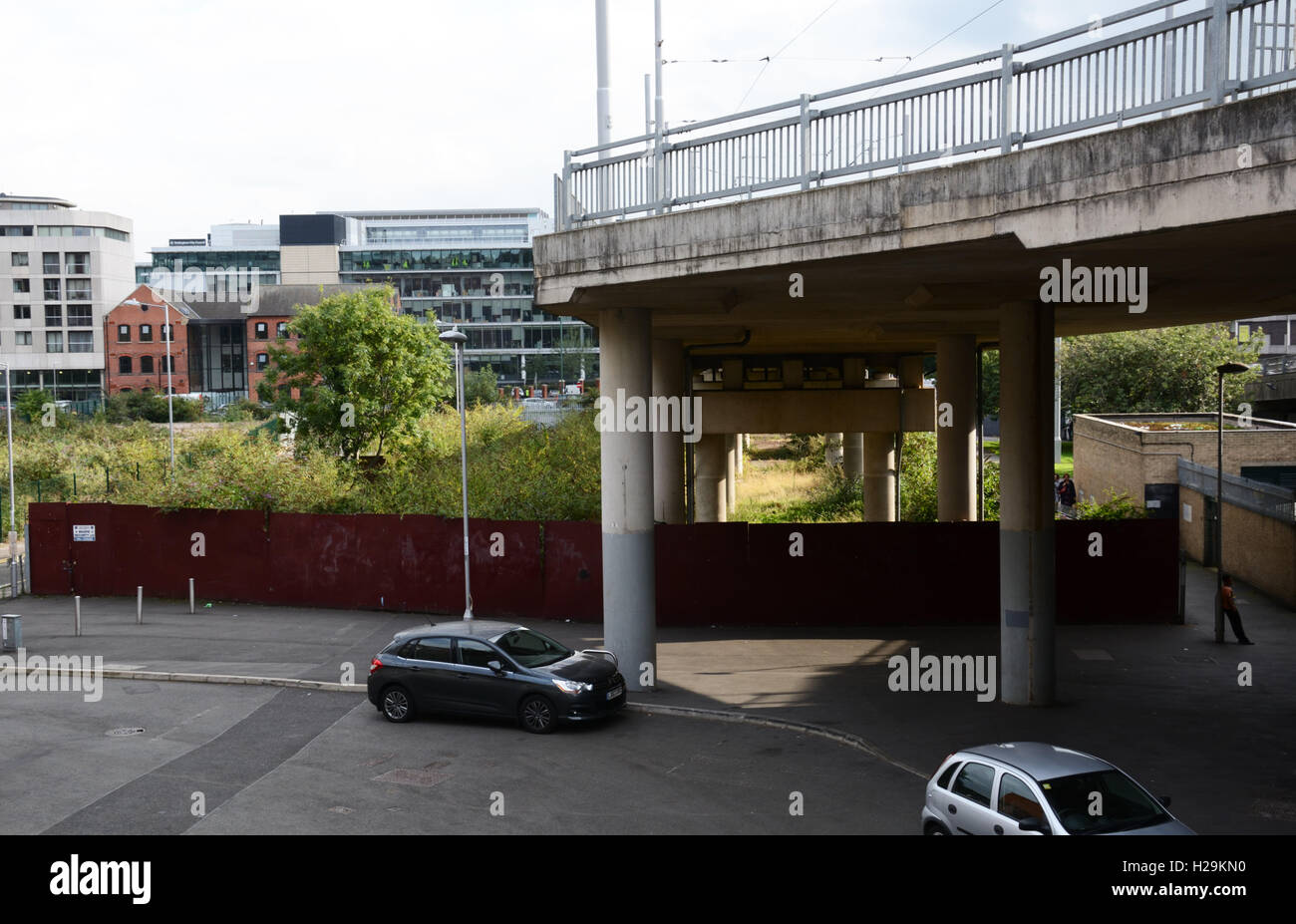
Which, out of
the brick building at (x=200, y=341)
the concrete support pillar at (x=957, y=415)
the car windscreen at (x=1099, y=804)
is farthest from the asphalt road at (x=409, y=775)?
the brick building at (x=200, y=341)

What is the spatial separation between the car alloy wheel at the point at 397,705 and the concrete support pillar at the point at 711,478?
2403 cm

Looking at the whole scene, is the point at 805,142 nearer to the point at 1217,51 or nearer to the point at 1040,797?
the point at 1217,51

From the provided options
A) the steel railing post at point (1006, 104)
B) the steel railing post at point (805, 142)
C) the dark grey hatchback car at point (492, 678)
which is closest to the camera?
the steel railing post at point (1006, 104)

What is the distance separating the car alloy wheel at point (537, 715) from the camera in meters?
16.5

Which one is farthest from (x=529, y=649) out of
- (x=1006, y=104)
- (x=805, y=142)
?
(x=1006, y=104)

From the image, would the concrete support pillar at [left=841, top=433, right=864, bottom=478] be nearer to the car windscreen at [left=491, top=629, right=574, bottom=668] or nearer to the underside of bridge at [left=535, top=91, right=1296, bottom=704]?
the underside of bridge at [left=535, top=91, right=1296, bottom=704]

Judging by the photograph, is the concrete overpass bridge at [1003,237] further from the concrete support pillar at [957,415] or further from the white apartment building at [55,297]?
the white apartment building at [55,297]

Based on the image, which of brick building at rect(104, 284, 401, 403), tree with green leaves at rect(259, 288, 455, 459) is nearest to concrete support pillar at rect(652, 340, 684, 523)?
tree with green leaves at rect(259, 288, 455, 459)

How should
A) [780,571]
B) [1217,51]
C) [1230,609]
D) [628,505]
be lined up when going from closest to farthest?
[1217,51]
[628,505]
[1230,609]
[780,571]

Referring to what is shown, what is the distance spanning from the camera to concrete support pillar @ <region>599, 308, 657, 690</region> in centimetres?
1864

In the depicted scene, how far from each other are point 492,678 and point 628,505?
3.59 m

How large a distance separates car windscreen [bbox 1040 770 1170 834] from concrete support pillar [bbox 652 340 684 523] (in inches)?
875

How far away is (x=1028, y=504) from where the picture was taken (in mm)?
17688

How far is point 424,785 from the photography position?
1403cm
